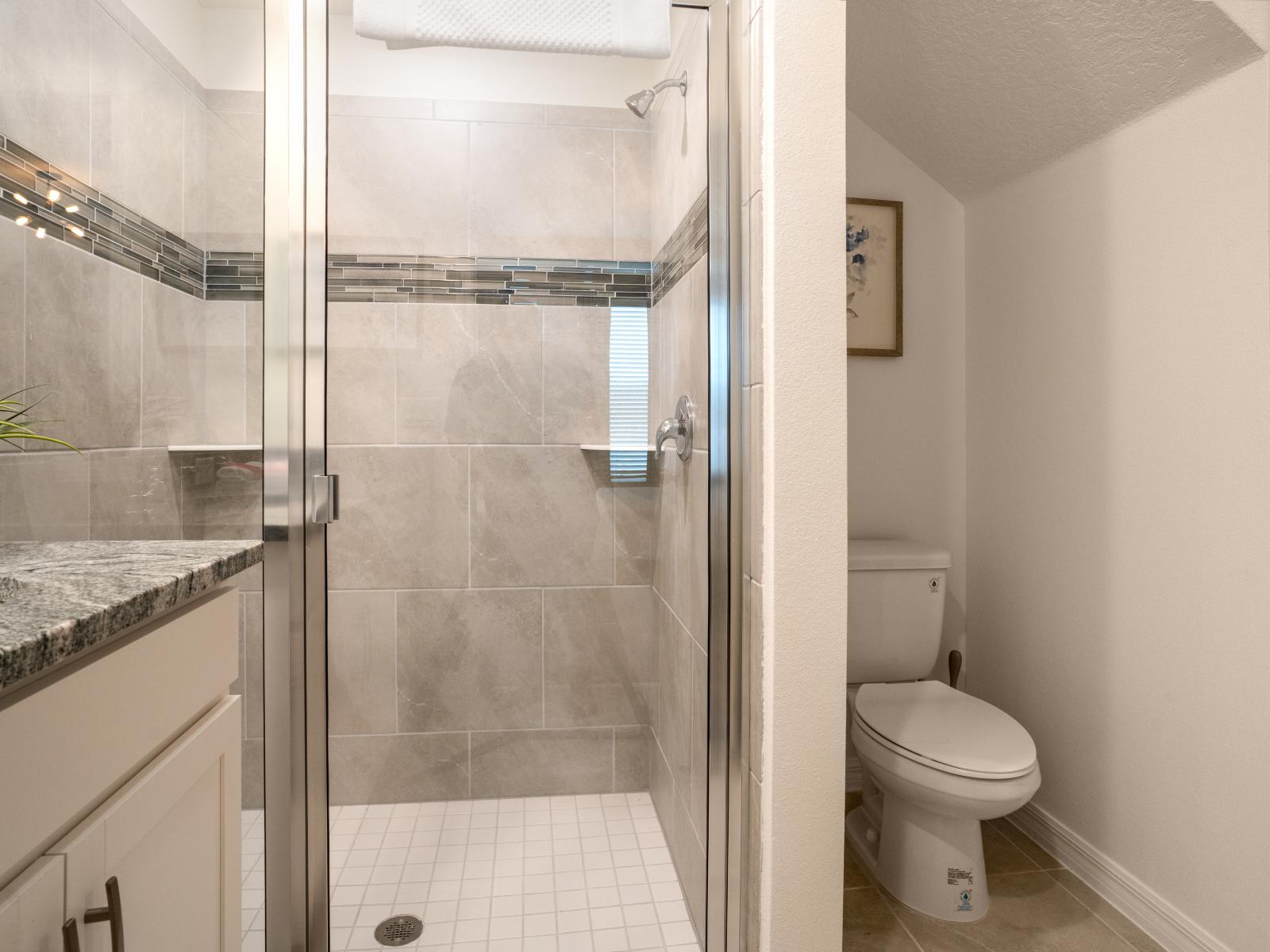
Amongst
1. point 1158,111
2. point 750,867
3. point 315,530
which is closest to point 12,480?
point 315,530

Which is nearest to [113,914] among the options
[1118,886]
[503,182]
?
[503,182]

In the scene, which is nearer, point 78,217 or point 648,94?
point 78,217

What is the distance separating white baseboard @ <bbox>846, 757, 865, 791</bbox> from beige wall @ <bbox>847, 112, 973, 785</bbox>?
1.18 ft

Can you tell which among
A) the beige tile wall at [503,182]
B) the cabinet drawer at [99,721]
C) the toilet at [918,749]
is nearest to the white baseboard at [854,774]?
the toilet at [918,749]

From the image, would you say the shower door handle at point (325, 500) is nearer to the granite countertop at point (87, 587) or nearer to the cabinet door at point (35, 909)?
the granite countertop at point (87, 587)

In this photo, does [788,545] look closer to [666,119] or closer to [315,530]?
[315,530]

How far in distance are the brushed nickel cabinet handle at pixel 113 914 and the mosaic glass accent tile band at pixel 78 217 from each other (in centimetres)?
76

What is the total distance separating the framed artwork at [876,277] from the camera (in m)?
2.10

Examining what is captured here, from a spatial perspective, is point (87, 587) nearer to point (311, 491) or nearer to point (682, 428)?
point (311, 491)

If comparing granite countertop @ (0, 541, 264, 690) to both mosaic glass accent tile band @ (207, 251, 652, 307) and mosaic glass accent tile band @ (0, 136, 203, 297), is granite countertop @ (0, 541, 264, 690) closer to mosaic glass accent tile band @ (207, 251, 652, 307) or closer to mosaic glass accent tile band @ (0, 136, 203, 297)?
mosaic glass accent tile band @ (0, 136, 203, 297)

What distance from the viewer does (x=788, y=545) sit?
1.09 metres

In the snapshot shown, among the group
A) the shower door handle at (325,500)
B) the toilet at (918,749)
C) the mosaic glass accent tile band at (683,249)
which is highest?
the mosaic glass accent tile band at (683,249)

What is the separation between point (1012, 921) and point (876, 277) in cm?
166

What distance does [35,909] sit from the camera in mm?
470
